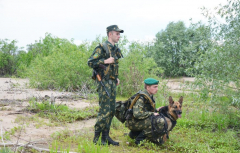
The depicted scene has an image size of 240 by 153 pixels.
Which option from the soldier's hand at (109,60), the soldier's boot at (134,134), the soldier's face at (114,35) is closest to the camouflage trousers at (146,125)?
the soldier's boot at (134,134)

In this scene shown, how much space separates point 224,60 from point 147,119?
239 cm

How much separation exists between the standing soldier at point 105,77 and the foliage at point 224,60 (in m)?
2.26

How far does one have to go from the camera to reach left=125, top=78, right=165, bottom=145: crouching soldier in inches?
196

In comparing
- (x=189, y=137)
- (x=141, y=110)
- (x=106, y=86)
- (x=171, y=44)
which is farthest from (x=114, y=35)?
(x=171, y=44)

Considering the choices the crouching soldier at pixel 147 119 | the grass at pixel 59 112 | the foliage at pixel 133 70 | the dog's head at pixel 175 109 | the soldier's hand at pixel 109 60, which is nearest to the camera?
the soldier's hand at pixel 109 60

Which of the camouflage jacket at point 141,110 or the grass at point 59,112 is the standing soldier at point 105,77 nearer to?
the camouflage jacket at point 141,110

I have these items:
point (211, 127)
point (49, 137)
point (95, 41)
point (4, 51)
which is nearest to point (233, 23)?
point (211, 127)

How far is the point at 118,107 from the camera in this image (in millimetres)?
5512

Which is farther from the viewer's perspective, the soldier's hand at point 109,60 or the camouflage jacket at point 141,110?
the camouflage jacket at point 141,110

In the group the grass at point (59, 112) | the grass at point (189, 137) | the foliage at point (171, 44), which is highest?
the foliage at point (171, 44)

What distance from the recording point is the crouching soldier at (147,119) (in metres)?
4.98

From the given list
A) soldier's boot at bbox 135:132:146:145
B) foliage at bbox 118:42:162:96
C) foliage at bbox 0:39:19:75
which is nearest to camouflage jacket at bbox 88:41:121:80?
soldier's boot at bbox 135:132:146:145

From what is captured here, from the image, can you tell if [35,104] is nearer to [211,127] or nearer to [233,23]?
[211,127]

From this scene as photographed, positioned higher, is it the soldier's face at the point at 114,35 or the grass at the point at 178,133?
the soldier's face at the point at 114,35
